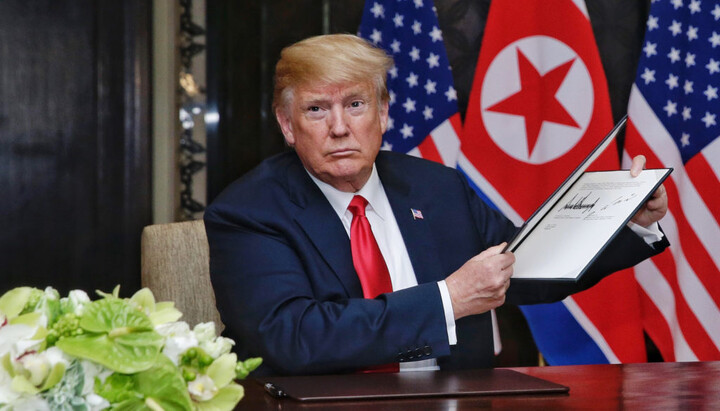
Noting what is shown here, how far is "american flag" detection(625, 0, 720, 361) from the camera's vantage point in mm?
3738

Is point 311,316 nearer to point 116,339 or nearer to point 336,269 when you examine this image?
point 336,269

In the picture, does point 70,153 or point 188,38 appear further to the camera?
point 188,38

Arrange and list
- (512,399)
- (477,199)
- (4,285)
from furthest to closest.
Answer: (4,285), (477,199), (512,399)

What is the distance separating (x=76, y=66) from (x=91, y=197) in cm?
56

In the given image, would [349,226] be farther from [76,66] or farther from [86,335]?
[76,66]

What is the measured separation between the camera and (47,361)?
928 mm

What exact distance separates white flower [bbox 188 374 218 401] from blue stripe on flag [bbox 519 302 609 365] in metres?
3.00

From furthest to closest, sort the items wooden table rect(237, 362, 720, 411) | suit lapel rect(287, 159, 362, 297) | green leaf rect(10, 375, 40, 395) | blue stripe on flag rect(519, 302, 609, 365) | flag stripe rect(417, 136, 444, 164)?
flag stripe rect(417, 136, 444, 164) < blue stripe on flag rect(519, 302, 609, 365) < suit lapel rect(287, 159, 362, 297) < wooden table rect(237, 362, 720, 411) < green leaf rect(10, 375, 40, 395)

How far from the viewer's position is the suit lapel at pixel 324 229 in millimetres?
2135

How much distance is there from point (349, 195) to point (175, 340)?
1.31 m

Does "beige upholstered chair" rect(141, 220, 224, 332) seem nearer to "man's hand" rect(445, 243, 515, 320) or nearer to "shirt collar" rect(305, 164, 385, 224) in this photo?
"shirt collar" rect(305, 164, 385, 224)

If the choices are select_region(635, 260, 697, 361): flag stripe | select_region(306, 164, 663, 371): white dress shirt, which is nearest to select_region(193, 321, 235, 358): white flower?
select_region(306, 164, 663, 371): white dress shirt

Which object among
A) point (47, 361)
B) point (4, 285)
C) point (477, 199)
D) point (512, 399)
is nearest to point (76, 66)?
point (4, 285)

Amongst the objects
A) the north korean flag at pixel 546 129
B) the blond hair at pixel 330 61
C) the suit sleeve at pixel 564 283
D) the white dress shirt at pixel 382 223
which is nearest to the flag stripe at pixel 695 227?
the north korean flag at pixel 546 129
